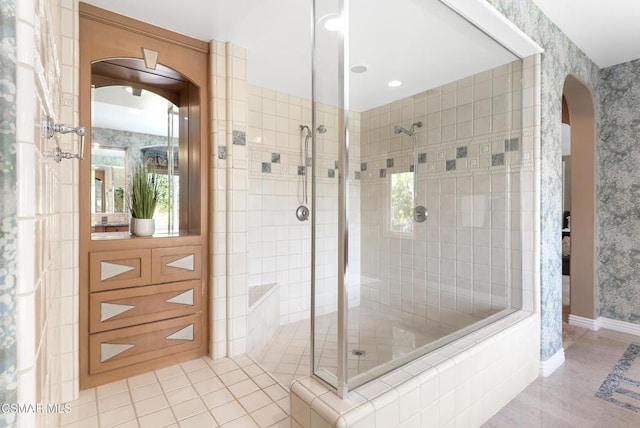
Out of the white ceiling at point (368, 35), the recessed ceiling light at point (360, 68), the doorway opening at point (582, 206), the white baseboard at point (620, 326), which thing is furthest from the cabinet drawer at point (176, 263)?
the white baseboard at point (620, 326)

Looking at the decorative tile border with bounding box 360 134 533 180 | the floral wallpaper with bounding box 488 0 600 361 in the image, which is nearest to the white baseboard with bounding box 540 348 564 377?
the floral wallpaper with bounding box 488 0 600 361

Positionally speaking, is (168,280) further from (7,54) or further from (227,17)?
(7,54)

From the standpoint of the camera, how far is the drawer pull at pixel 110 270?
1923 mm

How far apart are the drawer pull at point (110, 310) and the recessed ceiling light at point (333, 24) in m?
1.99

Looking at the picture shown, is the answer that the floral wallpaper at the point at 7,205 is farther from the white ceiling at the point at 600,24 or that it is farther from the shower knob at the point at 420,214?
the white ceiling at the point at 600,24

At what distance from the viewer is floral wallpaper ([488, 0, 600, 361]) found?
2238 mm

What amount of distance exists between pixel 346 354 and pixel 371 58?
1.80 m

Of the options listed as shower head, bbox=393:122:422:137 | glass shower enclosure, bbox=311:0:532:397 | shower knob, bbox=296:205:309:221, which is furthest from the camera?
shower knob, bbox=296:205:309:221

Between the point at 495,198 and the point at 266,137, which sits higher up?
the point at 266,137

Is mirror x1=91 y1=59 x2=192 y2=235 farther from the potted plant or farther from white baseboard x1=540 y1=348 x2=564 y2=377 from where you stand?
white baseboard x1=540 y1=348 x2=564 y2=377

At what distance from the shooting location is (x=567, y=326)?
3.15 meters

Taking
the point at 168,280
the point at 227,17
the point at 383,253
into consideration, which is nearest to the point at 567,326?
the point at 383,253

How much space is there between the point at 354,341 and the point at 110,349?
1.56 metres

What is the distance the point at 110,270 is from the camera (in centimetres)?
195
